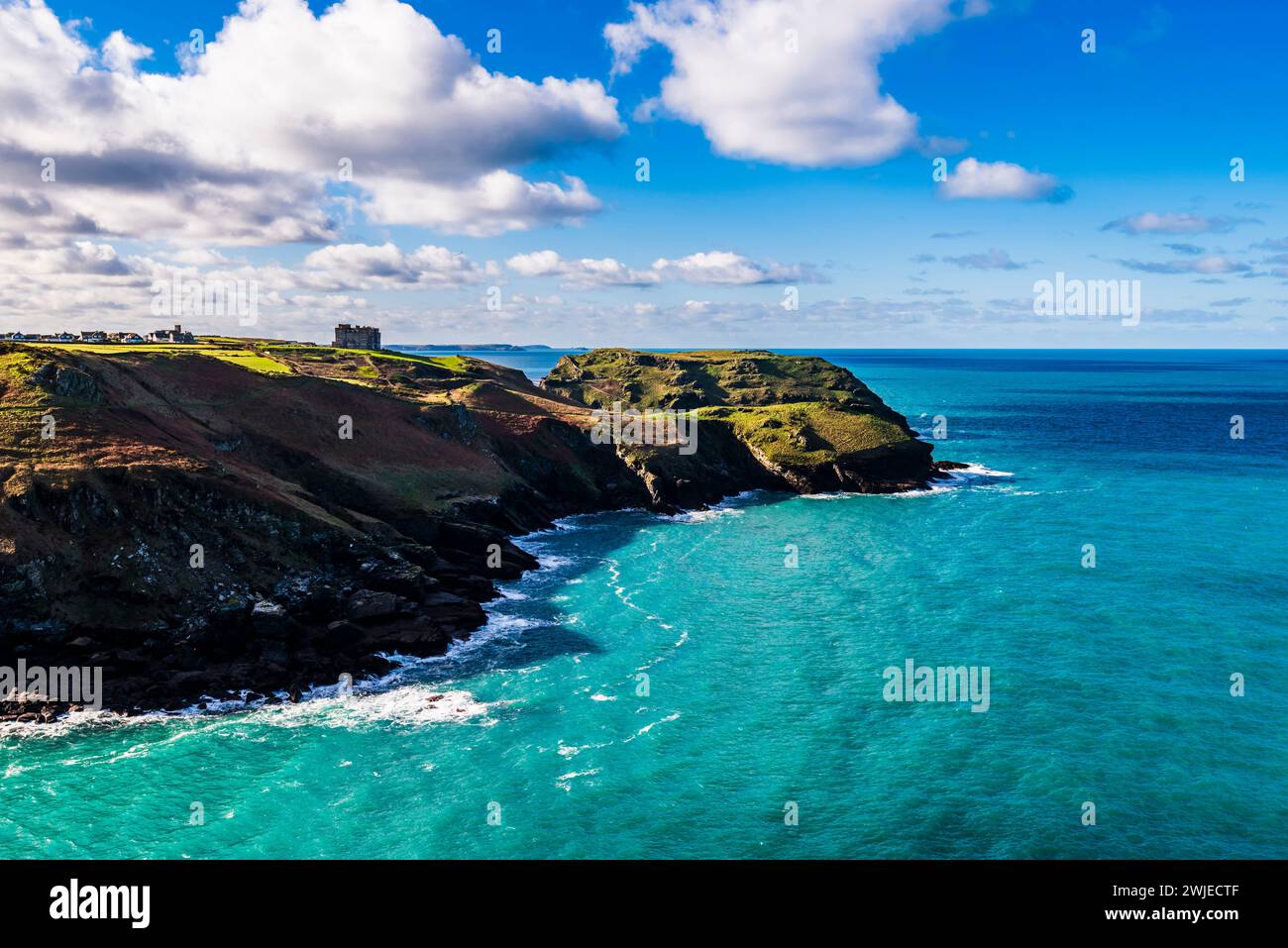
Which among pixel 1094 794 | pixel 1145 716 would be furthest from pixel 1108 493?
pixel 1094 794

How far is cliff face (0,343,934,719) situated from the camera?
56.3 m

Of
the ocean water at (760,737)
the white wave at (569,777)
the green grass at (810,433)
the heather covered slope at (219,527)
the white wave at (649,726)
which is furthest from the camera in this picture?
the green grass at (810,433)

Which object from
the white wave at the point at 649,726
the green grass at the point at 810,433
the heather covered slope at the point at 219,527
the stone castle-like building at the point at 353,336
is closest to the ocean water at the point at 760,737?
the white wave at the point at 649,726

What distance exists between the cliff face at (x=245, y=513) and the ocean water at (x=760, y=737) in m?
5.95

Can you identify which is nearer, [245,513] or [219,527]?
[219,527]

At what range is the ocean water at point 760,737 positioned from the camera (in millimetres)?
38656

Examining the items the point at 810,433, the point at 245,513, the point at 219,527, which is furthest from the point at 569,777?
the point at 810,433

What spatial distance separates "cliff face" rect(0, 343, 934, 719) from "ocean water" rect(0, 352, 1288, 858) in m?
5.95

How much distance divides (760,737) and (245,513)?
4734cm

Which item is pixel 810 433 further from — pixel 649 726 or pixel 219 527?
pixel 219 527

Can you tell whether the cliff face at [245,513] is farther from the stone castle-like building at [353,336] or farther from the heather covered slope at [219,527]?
the stone castle-like building at [353,336]

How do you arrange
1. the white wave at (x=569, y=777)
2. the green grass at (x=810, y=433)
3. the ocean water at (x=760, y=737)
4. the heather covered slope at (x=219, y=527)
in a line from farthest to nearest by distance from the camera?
1. the green grass at (x=810, y=433)
2. the heather covered slope at (x=219, y=527)
3. the white wave at (x=569, y=777)
4. the ocean water at (x=760, y=737)

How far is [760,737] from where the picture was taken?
159ft

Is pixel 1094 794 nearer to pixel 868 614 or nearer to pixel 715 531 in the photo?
pixel 868 614
